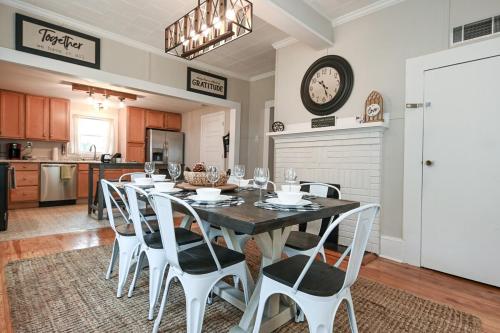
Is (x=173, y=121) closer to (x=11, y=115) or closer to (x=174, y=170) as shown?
(x=11, y=115)

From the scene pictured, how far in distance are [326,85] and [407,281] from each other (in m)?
2.25

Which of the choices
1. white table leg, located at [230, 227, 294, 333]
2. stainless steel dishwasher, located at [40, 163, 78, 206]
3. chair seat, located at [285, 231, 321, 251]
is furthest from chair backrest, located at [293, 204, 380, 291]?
stainless steel dishwasher, located at [40, 163, 78, 206]

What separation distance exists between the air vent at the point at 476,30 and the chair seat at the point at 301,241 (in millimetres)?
2199

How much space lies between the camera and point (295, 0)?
268 cm

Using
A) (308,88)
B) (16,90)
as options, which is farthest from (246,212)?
(16,90)

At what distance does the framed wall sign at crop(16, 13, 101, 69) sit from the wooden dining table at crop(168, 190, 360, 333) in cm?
279

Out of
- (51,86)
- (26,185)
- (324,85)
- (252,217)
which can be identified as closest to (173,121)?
(51,86)

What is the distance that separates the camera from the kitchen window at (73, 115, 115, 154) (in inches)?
251

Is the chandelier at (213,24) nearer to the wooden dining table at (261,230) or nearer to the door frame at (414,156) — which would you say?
the wooden dining table at (261,230)

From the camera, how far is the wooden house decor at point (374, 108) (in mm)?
2764

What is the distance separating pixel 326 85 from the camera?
3.27 meters

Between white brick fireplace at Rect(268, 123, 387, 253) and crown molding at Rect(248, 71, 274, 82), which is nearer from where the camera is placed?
white brick fireplace at Rect(268, 123, 387, 253)

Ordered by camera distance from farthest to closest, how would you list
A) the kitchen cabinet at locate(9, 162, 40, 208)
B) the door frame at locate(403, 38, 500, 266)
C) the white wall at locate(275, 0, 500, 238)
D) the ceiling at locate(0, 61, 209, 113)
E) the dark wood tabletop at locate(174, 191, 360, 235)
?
the kitchen cabinet at locate(9, 162, 40, 208), the ceiling at locate(0, 61, 209, 113), the door frame at locate(403, 38, 500, 266), the white wall at locate(275, 0, 500, 238), the dark wood tabletop at locate(174, 191, 360, 235)

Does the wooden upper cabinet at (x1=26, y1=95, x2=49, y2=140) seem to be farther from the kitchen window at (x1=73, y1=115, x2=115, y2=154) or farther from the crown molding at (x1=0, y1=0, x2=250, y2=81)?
the crown molding at (x1=0, y1=0, x2=250, y2=81)
